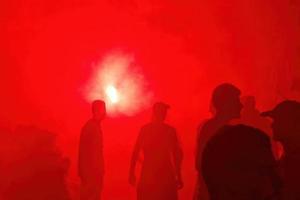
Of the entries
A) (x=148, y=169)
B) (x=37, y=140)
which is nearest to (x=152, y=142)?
(x=148, y=169)

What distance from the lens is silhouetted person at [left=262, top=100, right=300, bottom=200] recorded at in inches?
191

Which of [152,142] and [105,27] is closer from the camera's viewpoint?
[152,142]

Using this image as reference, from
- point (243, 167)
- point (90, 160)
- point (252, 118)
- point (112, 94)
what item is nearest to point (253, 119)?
point (252, 118)

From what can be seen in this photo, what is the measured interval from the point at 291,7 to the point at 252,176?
46.9 feet

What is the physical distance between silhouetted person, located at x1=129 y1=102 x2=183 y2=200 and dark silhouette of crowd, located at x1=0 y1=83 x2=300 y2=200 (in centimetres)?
1

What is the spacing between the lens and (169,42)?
19.4m

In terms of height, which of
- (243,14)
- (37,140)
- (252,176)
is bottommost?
(252,176)

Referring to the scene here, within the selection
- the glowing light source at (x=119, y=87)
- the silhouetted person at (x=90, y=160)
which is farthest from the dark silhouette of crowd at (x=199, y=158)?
the glowing light source at (x=119, y=87)

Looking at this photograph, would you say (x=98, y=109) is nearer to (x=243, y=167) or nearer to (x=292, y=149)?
(x=292, y=149)

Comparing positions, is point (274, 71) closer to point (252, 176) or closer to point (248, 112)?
point (248, 112)

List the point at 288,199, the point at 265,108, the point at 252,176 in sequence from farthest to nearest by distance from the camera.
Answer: the point at 265,108
the point at 288,199
the point at 252,176

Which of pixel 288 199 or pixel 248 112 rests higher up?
pixel 248 112

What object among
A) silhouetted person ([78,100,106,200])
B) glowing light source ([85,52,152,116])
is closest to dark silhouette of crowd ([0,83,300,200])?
silhouetted person ([78,100,106,200])

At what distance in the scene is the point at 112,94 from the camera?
736 inches
